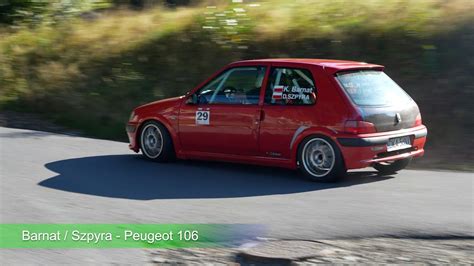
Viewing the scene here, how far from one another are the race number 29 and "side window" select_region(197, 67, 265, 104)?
0.16 meters

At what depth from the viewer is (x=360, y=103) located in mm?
9297

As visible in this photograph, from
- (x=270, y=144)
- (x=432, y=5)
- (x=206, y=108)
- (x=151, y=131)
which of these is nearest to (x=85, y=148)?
(x=151, y=131)

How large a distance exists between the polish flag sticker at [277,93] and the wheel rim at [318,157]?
0.73 metres

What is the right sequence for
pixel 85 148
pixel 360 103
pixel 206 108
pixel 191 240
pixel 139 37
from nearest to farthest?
1. pixel 191 240
2. pixel 360 103
3. pixel 206 108
4. pixel 85 148
5. pixel 139 37

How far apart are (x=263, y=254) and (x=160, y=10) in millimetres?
13444

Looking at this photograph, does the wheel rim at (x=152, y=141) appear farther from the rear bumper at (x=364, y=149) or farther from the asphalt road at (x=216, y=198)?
the rear bumper at (x=364, y=149)

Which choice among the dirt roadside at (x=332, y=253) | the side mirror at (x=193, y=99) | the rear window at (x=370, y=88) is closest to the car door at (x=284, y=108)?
the rear window at (x=370, y=88)

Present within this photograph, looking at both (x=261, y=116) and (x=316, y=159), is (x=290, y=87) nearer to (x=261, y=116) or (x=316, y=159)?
(x=261, y=116)

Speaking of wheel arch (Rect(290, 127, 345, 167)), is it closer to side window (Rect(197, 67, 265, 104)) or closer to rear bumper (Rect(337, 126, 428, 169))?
rear bumper (Rect(337, 126, 428, 169))

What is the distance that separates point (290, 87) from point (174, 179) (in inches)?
72.3

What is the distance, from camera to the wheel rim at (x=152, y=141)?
35.7 feet

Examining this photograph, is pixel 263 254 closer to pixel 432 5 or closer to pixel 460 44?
pixel 460 44

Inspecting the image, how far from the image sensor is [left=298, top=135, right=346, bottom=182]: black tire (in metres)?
9.20

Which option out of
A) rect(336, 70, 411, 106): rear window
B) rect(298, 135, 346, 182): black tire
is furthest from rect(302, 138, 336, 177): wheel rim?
rect(336, 70, 411, 106): rear window
